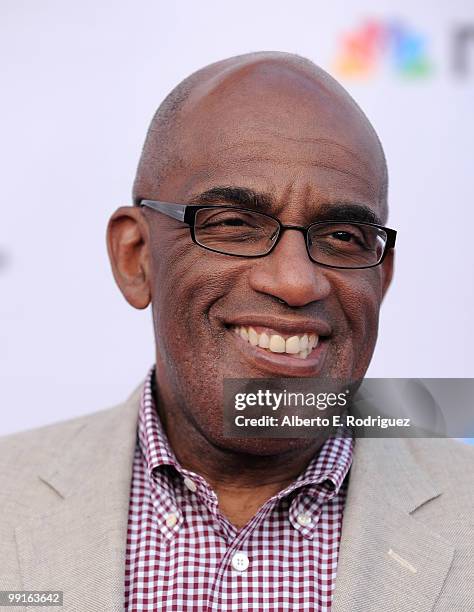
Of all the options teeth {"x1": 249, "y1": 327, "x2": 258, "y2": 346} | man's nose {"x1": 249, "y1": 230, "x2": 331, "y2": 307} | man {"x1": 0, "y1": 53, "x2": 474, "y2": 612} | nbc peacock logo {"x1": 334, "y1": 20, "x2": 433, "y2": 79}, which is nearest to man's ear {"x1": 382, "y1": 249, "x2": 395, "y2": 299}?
man {"x1": 0, "y1": 53, "x2": 474, "y2": 612}

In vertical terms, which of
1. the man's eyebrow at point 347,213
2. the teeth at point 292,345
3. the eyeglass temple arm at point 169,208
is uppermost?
the eyeglass temple arm at point 169,208

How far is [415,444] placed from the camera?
6.45ft

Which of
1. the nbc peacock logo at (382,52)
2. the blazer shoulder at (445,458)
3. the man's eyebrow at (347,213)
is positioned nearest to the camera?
the man's eyebrow at (347,213)

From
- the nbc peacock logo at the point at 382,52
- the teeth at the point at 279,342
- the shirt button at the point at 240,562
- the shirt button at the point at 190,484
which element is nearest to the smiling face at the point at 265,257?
the teeth at the point at 279,342

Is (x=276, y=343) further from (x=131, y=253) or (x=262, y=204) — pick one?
(x=131, y=253)

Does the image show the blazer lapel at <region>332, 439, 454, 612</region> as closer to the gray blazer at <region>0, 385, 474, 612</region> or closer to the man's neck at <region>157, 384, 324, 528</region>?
the gray blazer at <region>0, 385, 474, 612</region>

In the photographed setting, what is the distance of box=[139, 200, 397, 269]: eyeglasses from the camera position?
1.70 m

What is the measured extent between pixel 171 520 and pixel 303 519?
0.87ft

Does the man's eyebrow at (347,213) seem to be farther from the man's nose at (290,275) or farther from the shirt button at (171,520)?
the shirt button at (171,520)

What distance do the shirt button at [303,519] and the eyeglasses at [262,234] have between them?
1.67 feet

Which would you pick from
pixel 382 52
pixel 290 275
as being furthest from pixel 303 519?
pixel 382 52

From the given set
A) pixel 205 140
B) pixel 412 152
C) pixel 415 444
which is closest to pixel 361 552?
pixel 415 444

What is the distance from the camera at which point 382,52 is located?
107 inches

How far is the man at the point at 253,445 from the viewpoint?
165cm
